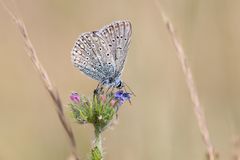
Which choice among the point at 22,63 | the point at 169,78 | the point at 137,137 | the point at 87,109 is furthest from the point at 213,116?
the point at 87,109

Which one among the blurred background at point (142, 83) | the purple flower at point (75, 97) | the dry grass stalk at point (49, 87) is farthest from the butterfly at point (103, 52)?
the blurred background at point (142, 83)

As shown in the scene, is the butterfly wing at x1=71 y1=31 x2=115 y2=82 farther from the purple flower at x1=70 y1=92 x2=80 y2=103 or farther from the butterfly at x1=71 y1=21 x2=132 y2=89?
the purple flower at x1=70 y1=92 x2=80 y2=103

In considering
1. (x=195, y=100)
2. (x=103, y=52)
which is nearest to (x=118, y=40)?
(x=103, y=52)

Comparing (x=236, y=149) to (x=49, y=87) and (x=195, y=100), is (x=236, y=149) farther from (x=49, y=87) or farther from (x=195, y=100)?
(x=49, y=87)

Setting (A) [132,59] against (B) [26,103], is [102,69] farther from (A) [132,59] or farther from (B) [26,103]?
(B) [26,103]

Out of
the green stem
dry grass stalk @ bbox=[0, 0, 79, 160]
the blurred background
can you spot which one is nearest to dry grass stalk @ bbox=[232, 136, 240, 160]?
the green stem
